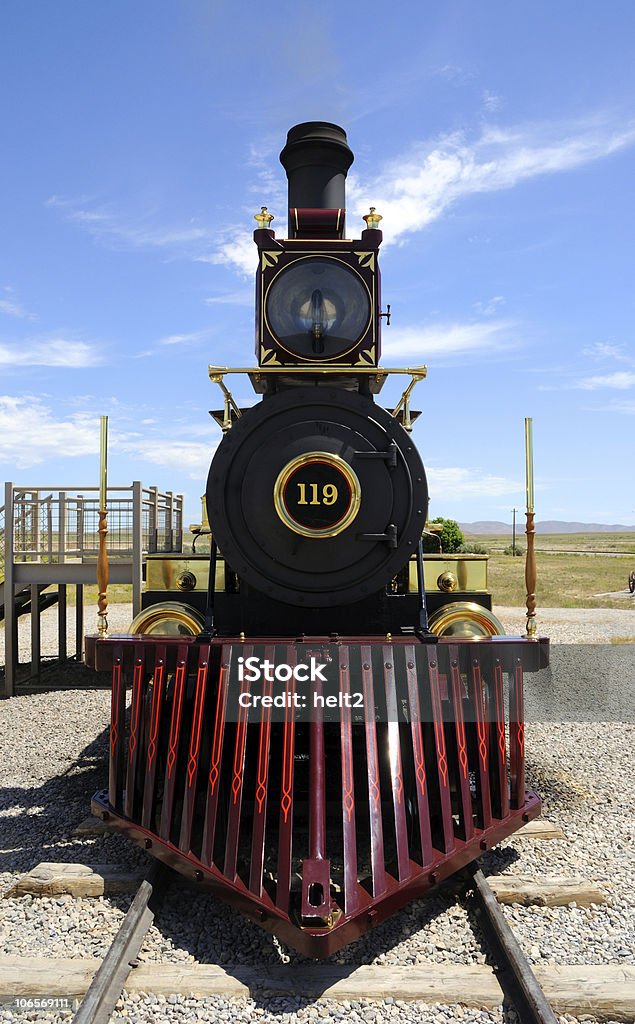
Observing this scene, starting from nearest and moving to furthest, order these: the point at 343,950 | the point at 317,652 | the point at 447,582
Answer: the point at 343,950, the point at 317,652, the point at 447,582

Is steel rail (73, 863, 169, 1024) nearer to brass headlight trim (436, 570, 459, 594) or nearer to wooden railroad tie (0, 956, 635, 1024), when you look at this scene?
wooden railroad tie (0, 956, 635, 1024)

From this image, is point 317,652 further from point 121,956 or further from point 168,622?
point 121,956

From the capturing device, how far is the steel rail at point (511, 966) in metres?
3.07

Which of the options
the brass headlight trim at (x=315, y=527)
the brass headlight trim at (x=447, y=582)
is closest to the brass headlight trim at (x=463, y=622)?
the brass headlight trim at (x=447, y=582)

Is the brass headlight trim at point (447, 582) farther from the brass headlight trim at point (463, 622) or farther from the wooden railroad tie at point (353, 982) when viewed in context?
the wooden railroad tie at point (353, 982)

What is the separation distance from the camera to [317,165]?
6.00 m

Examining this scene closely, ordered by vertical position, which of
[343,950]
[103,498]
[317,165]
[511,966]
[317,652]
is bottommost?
[343,950]

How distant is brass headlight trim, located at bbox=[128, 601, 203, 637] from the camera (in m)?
5.37

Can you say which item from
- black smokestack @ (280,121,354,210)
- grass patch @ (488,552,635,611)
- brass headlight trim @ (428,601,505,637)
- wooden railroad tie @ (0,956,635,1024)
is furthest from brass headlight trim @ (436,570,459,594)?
grass patch @ (488,552,635,611)

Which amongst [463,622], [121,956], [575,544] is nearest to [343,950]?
[121,956]

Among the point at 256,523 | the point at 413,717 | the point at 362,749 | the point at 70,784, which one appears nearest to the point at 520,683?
the point at 413,717

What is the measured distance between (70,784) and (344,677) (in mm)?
3405

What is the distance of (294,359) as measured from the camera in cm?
530

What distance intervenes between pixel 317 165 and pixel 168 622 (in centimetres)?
380
